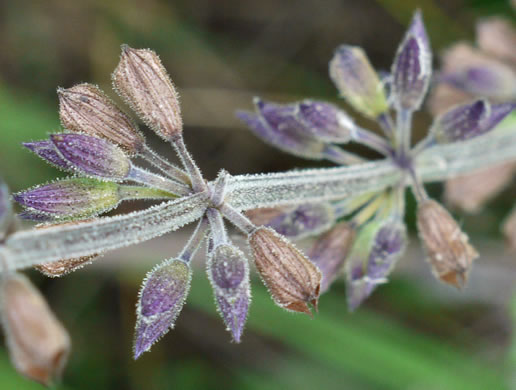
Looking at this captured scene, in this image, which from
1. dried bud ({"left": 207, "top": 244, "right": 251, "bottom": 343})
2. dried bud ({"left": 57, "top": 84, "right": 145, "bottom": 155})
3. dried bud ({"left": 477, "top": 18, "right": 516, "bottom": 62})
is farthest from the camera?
dried bud ({"left": 477, "top": 18, "right": 516, "bottom": 62})

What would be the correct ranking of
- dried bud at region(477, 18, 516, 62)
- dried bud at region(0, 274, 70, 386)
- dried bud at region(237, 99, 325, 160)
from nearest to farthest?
dried bud at region(0, 274, 70, 386) < dried bud at region(237, 99, 325, 160) < dried bud at region(477, 18, 516, 62)

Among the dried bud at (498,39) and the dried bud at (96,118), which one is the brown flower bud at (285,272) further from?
the dried bud at (498,39)

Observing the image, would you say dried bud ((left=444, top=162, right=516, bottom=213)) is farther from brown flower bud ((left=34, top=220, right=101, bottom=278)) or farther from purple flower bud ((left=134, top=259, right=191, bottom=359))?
brown flower bud ((left=34, top=220, right=101, bottom=278))

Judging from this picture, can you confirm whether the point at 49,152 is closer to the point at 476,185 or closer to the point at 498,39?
the point at 476,185

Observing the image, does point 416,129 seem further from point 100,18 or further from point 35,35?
point 35,35

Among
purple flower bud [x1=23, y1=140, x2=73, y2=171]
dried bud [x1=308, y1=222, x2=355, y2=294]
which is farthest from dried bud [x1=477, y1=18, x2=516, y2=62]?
purple flower bud [x1=23, y1=140, x2=73, y2=171]

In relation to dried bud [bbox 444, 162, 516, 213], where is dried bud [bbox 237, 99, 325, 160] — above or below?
below

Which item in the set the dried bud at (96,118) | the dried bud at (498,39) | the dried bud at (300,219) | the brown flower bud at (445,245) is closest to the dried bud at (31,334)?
the dried bud at (96,118)
